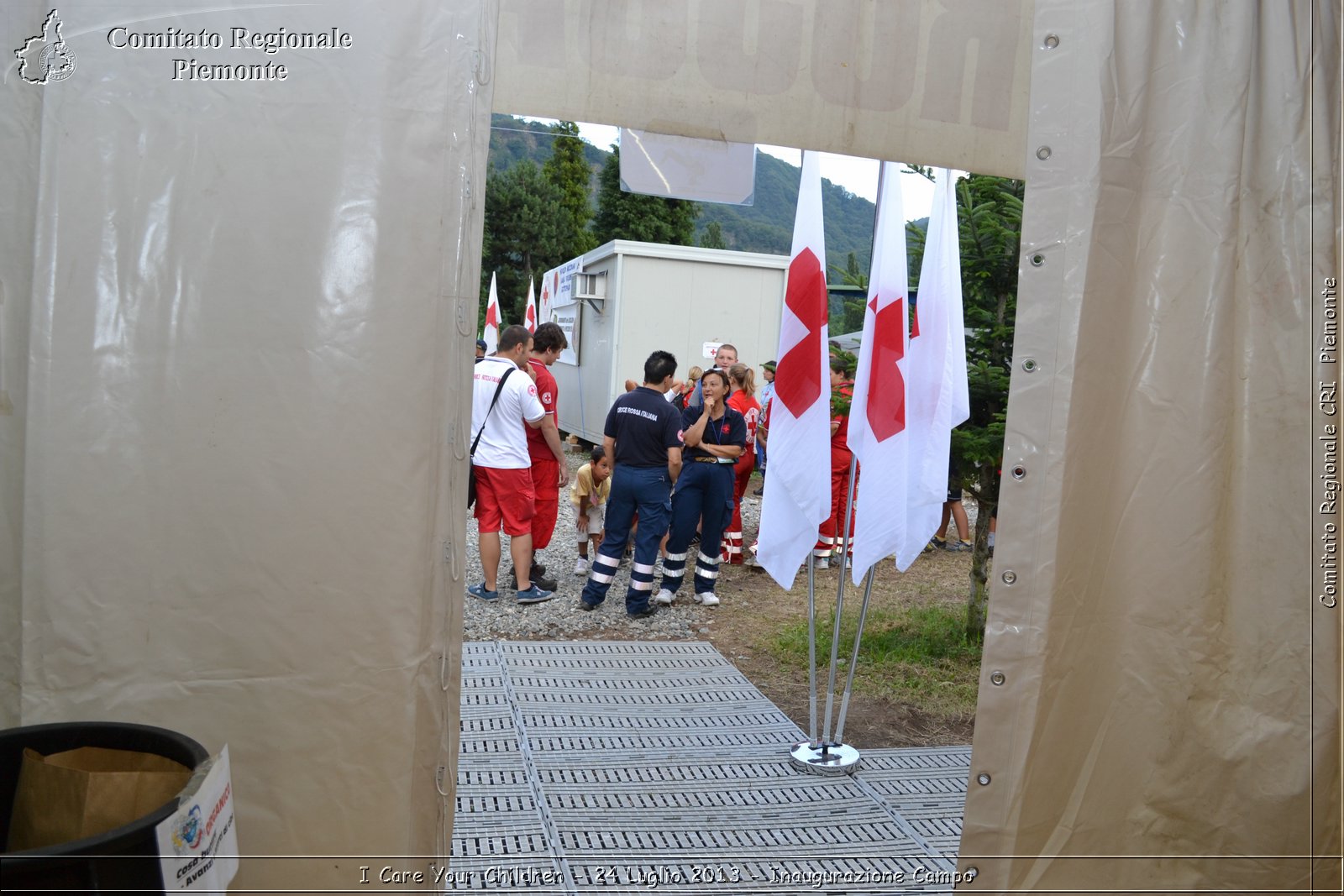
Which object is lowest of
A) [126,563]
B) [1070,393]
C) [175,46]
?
[126,563]

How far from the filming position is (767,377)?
11.2 metres

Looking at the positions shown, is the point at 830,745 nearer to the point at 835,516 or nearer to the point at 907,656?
the point at 907,656

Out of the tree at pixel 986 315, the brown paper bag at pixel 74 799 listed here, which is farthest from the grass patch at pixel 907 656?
the brown paper bag at pixel 74 799

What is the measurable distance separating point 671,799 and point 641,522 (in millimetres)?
3360

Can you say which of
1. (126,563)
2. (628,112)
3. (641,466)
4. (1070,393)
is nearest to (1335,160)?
(1070,393)

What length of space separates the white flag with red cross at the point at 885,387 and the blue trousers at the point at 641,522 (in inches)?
116

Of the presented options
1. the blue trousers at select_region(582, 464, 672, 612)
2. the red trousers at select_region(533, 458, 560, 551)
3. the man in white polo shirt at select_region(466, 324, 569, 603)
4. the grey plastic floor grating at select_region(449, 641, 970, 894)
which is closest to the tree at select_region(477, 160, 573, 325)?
the red trousers at select_region(533, 458, 560, 551)

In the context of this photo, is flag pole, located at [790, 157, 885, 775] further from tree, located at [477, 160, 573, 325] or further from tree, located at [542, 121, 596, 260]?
tree, located at [542, 121, 596, 260]

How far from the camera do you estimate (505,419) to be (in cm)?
672

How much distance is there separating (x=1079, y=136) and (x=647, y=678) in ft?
13.8

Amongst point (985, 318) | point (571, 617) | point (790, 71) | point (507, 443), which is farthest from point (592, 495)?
point (790, 71)

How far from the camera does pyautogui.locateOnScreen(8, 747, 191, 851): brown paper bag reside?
1.54 meters

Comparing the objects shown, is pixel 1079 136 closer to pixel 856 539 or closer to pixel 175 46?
pixel 175 46

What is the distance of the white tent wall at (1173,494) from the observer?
2.33 m
